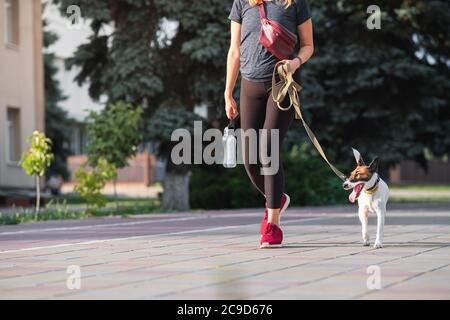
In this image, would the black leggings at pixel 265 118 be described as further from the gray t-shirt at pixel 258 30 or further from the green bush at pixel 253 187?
the green bush at pixel 253 187

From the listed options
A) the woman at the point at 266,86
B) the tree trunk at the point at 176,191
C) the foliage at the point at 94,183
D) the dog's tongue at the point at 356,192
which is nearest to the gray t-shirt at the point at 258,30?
the woman at the point at 266,86

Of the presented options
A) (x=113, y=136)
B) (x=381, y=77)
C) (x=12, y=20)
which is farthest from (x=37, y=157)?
(x=381, y=77)

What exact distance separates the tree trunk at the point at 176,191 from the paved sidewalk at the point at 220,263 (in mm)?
Result: 8753

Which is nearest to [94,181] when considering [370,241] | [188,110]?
[188,110]

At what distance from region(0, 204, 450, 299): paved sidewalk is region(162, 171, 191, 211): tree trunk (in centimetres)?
875

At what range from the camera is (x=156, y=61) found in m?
20.7

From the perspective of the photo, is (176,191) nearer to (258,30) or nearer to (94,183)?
(94,183)

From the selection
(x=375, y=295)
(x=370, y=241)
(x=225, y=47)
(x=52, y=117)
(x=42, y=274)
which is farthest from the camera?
(x=52, y=117)

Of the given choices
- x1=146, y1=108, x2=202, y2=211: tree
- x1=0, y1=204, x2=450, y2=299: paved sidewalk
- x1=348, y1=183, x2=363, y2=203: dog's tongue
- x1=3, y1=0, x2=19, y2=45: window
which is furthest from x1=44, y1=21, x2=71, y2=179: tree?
x1=348, y1=183, x2=363, y2=203: dog's tongue

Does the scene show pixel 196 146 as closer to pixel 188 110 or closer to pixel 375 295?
pixel 188 110

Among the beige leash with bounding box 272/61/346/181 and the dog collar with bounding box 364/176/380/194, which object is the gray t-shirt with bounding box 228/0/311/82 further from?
the dog collar with bounding box 364/176/380/194

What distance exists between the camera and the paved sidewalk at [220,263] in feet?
19.8

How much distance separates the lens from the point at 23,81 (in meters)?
26.8

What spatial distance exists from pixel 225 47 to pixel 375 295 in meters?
14.9
